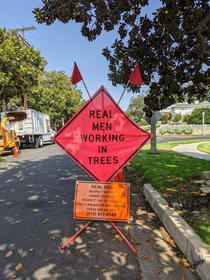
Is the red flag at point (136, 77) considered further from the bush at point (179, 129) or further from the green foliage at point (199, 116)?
the green foliage at point (199, 116)

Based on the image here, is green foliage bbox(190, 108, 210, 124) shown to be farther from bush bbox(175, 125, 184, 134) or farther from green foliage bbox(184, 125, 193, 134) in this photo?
bush bbox(175, 125, 184, 134)

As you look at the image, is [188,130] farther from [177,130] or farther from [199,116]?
[199,116]

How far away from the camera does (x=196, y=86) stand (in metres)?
5.76

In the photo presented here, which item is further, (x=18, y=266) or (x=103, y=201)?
(x=103, y=201)

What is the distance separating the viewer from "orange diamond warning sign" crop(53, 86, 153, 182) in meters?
3.26

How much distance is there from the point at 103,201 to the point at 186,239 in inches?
52.2

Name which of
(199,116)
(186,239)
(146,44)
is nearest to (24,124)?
(146,44)

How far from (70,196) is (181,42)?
4.88 meters

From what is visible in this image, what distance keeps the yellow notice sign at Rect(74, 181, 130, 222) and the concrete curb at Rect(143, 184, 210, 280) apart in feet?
2.41

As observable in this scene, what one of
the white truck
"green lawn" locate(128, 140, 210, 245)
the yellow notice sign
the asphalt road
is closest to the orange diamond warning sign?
the yellow notice sign

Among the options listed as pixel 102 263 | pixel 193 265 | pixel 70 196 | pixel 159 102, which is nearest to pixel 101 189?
pixel 102 263

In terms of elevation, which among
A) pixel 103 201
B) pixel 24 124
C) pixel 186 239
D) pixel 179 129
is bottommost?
pixel 186 239

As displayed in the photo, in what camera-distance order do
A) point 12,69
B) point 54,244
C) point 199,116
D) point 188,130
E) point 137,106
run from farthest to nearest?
point 137,106 → point 199,116 → point 188,130 → point 12,69 → point 54,244

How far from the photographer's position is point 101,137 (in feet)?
10.8
